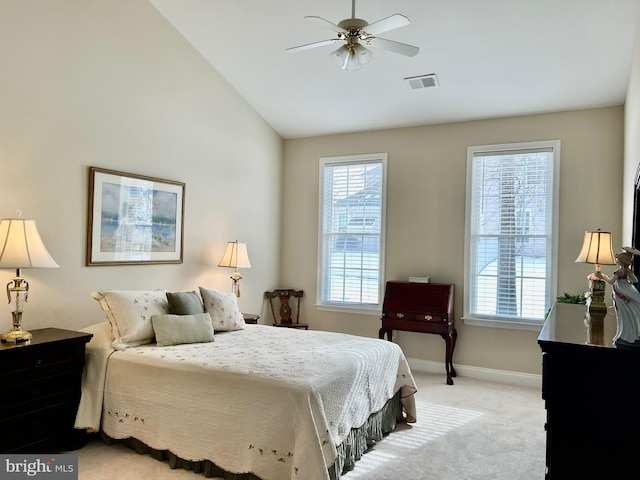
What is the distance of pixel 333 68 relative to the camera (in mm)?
4672

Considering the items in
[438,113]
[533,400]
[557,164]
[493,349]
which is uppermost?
[438,113]

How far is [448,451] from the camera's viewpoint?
3.21m

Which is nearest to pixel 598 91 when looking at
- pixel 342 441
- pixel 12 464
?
pixel 342 441

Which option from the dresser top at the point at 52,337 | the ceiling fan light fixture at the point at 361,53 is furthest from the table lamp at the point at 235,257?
the ceiling fan light fixture at the point at 361,53

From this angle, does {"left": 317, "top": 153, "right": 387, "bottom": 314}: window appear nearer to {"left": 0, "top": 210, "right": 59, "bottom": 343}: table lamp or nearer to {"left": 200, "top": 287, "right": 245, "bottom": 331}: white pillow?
{"left": 200, "top": 287, "right": 245, "bottom": 331}: white pillow

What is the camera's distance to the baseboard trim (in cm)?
483

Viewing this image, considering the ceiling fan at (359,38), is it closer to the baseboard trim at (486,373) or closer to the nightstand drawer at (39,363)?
the nightstand drawer at (39,363)

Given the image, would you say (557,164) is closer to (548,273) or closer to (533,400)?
(548,273)

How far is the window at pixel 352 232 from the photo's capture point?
567 centimetres

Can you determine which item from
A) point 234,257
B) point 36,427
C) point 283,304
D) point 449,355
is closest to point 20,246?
point 36,427

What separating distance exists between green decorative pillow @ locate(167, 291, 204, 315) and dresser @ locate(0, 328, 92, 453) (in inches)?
26.2

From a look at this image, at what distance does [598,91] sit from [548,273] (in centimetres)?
175

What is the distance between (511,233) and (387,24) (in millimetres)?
2920

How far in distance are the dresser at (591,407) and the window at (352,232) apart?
4.03m
